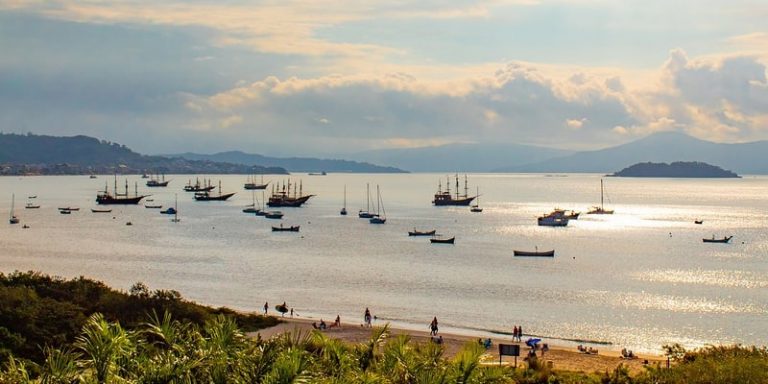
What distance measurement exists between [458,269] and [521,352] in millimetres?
39038

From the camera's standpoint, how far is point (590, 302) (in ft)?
206

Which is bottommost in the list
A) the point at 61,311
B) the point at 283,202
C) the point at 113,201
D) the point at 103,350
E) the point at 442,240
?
the point at 442,240

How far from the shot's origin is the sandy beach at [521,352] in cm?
3809

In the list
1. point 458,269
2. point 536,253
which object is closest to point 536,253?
point 536,253

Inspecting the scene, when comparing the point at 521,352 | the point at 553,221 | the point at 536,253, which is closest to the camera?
the point at 521,352

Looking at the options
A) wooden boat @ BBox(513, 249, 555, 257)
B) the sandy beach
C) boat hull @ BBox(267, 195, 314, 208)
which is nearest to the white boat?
wooden boat @ BBox(513, 249, 555, 257)

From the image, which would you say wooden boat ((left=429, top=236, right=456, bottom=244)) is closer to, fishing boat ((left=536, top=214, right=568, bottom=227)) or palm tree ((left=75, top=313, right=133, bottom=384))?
fishing boat ((left=536, top=214, right=568, bottom=227))

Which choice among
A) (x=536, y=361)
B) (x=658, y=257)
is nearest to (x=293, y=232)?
(x=658, y=257)

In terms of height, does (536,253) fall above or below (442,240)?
below

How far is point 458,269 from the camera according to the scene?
3214 inches

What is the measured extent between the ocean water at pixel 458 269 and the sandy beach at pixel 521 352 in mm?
4236

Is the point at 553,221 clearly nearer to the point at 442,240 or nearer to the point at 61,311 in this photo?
the point at 442,240

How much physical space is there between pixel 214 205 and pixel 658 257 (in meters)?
128

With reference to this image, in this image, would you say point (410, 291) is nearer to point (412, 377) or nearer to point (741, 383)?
point (741, 383)
